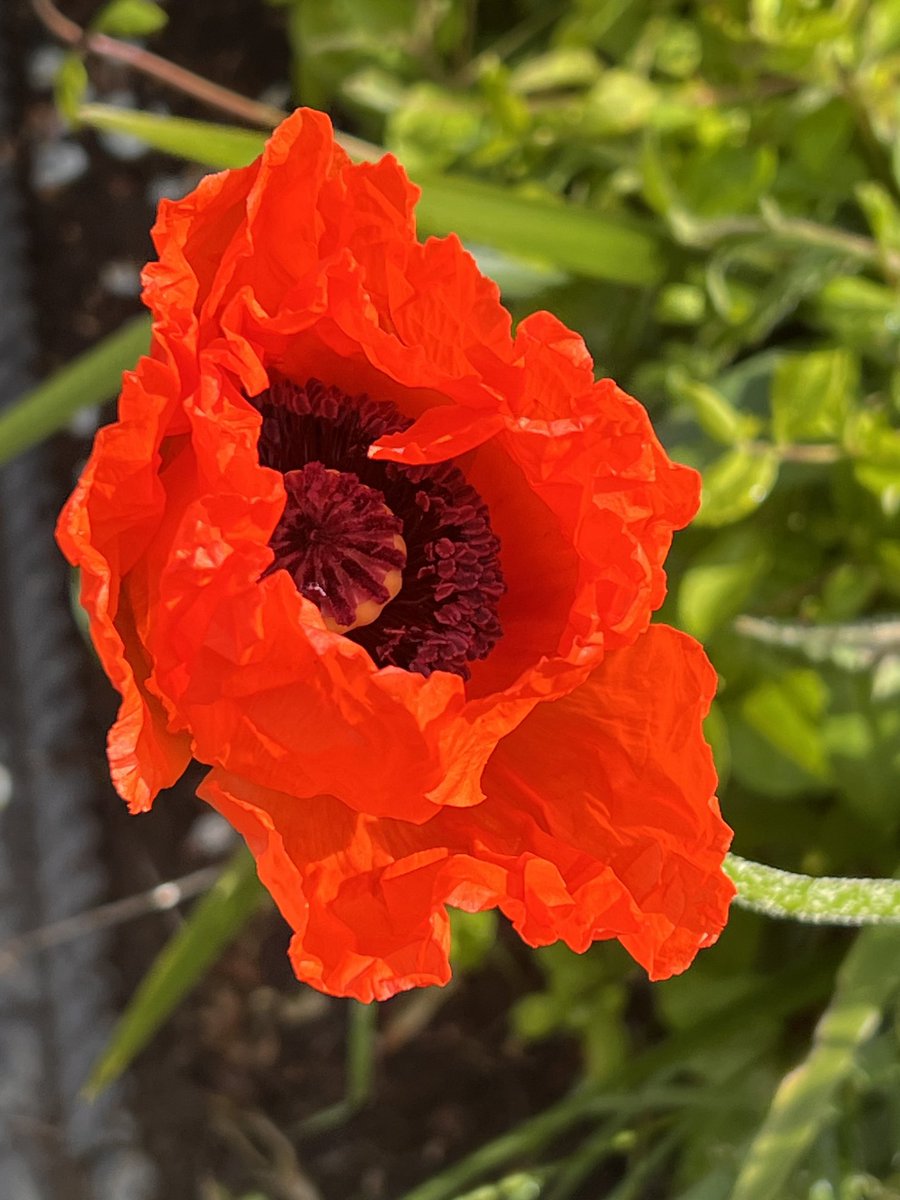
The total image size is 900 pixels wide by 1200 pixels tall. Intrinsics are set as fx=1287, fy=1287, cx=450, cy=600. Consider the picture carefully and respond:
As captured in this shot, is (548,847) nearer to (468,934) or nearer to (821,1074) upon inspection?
(821,1074)

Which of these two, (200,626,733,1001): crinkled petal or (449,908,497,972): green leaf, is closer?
(200,626,733,1001): crinkled petal

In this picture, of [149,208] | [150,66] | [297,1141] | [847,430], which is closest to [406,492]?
[847,430]

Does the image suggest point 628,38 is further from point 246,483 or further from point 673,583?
point 246,483

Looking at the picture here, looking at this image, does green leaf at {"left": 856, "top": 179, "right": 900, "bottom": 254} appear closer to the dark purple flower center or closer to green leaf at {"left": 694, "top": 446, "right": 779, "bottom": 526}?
green leaf at {"left": 694, "top": 446, "right": 779, "bottom": 526}

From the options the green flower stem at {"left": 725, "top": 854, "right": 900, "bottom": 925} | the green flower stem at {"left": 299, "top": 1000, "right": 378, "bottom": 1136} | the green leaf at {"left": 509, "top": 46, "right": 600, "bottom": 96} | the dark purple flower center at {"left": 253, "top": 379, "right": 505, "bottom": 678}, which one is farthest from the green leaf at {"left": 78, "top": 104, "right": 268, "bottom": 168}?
the green flower stem at {"left": 299, "top": 1000, "right": 378, "bottom": 1136}

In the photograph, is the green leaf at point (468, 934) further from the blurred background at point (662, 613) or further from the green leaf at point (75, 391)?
the green leaf at point (75, 391)

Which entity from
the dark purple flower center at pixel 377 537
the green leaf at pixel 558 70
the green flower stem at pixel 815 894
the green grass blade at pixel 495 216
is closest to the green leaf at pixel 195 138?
the green grass blade at pixel 495 216

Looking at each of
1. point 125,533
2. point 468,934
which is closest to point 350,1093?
point 468,934
